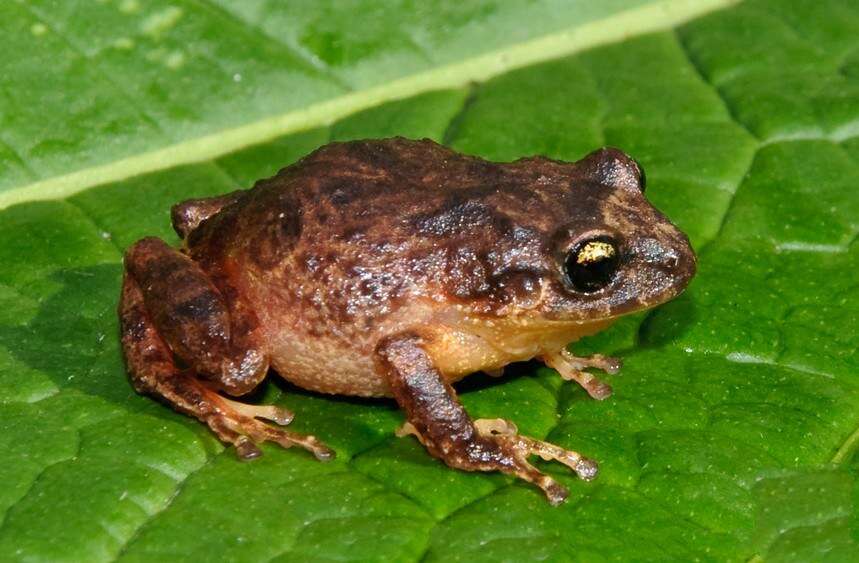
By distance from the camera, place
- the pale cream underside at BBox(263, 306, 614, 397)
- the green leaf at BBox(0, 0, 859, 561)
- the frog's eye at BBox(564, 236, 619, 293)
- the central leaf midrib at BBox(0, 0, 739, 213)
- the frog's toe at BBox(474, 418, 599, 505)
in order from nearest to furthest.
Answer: the green leaf at BBox(0, 0, 859, 561)
the frog's toe at BBox(474, 418, 599, 505)
the frog's eye at BBox(564, 236, 619, 293)
the pale cream underside at BBox(263, 306, 614, 397)
the central leaf midrib at BBox(0, 0, 739, 213)

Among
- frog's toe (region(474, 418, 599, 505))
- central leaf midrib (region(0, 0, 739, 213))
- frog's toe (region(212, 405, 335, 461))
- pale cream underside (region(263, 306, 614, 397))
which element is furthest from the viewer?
central leaf midrib (region(0, 0, 739, 213))

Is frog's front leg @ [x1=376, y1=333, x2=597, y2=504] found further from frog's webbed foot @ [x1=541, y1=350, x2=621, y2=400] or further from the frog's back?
frog's webbed foot @ [x1=541, y1=350, x2=621, y2=400]

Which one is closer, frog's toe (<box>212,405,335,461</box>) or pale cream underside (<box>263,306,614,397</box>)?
frog's toe (<box>212,405,335,461</box>)

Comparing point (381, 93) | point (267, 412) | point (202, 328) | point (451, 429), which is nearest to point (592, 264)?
point (451, 429)

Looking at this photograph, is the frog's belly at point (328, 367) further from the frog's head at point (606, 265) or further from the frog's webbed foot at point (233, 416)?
the frog's head at point (606, 265)

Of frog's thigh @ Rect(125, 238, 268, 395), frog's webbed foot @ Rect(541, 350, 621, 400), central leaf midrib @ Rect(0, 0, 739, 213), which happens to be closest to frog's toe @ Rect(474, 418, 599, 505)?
frog's webbed foot @ Rect(541, 350, 621, 400)


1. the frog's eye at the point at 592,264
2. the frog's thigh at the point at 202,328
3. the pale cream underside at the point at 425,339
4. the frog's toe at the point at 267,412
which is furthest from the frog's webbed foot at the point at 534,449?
the frog's thigh at the point at 202,328

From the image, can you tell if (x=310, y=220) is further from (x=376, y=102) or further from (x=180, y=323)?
(x=376, y=102)
